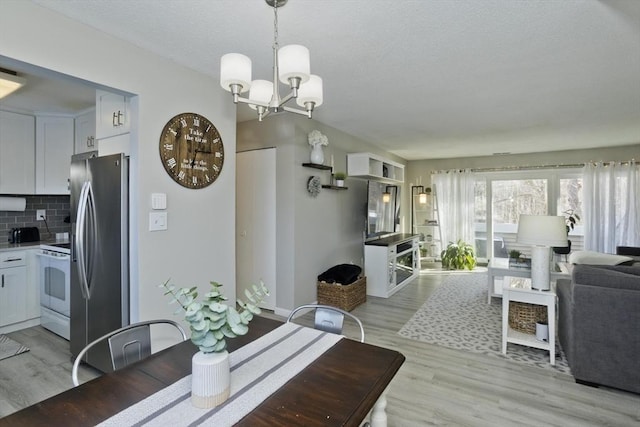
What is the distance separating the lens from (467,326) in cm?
355

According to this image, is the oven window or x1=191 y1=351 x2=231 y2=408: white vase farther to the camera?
the oven window

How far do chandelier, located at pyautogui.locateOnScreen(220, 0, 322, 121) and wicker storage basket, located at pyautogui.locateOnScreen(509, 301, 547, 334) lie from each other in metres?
2.73

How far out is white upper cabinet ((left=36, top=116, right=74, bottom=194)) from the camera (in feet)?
12.0

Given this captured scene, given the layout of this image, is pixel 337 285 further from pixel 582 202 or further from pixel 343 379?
pixel 582 202

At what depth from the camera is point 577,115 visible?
3.92 meters

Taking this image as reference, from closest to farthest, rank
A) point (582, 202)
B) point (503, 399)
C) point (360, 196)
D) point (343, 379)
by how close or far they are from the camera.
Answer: point (343, 379) → point (503, 399) → point (360, 196) → point (582, 202)

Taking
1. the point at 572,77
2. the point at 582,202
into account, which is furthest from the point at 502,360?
the point at 582,202

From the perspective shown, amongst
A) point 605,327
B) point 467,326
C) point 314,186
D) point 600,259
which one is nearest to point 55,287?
point 314,186

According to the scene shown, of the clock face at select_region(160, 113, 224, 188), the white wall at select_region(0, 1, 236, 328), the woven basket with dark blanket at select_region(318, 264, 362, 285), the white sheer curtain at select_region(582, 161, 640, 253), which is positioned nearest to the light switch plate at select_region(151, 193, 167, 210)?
the white wall at select_region(0, 1, 236, 328)

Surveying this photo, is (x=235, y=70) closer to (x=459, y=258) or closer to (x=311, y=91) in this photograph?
(x=311, y=91)

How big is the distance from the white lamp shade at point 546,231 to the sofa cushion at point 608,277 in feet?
1.22

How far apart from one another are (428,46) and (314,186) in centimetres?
219

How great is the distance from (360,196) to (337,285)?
5.94 feet

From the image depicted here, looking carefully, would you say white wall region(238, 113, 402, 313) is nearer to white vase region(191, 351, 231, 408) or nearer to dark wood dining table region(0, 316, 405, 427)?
dark wood dining table region(0, 316, 405, 427)
